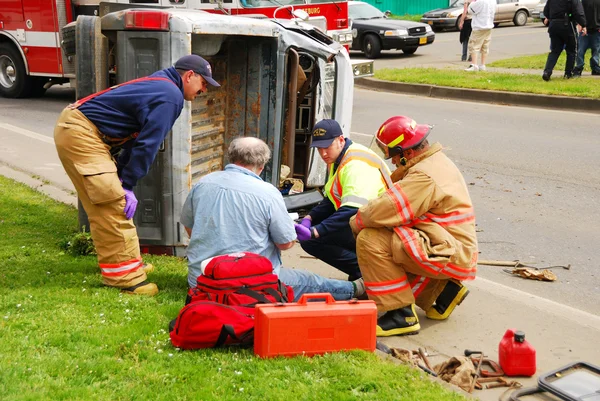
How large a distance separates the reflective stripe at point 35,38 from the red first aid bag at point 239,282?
1002cm

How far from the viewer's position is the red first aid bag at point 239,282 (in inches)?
174

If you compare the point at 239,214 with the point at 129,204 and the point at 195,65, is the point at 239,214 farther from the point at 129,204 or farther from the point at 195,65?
the point at 195,65

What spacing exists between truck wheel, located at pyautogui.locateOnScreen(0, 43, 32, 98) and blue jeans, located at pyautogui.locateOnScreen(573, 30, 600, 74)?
10186 mm

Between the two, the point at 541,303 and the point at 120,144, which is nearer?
the point at 120,144

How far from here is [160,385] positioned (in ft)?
12.9

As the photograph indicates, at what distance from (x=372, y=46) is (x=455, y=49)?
3.29m

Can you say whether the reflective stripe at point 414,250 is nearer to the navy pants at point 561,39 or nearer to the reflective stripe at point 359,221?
the reflective stripe at point 359,221

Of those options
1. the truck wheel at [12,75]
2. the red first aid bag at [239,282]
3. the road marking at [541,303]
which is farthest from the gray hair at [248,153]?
the truck wheel at [12,75]

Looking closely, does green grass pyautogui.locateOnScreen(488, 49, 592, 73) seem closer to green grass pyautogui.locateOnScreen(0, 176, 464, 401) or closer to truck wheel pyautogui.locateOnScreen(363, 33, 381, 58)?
truck wheel pyautogui.locateOnScreen(363, 33, 381, 58)

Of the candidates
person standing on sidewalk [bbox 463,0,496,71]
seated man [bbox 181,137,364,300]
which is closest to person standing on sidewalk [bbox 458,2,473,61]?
person standing on sidewalk [bbox 463,0,496,71]

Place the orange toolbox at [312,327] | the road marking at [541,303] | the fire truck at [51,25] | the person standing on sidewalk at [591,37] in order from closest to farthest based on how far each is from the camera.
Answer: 1. the orange toolbox at [312,327]
2. the road marking at [541,303]
3. the fire truck at [51,25]
4. the person standing on sidewalk at [591,37]

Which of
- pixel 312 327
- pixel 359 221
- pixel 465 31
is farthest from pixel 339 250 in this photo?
pixel 465 31

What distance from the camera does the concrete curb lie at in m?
13.5

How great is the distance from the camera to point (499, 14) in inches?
1174
